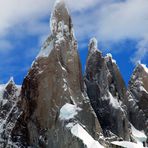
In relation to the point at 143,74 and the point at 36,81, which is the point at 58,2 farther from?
the point at 143,74

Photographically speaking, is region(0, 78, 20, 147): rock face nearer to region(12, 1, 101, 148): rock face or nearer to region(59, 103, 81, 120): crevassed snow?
region(12, 1, 101, 148): rock face

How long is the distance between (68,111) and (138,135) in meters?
17.3

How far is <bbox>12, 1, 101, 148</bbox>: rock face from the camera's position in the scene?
256 feet

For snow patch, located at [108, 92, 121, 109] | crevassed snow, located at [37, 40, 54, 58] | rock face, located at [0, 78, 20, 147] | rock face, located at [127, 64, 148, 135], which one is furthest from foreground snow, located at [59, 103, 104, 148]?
rock face, located at [127, 64, 148, 135]

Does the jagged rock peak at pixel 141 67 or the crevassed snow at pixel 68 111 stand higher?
the jagged rock peak at pixel 141 67

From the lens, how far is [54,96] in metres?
79.8

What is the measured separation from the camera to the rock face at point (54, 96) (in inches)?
3073

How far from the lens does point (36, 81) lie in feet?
266

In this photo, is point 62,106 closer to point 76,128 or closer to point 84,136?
point 76,128

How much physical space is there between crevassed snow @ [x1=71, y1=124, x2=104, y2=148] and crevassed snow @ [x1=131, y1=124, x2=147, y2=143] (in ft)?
53.2

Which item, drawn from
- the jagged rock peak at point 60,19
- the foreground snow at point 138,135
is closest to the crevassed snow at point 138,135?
the foreground snow at point 138,135

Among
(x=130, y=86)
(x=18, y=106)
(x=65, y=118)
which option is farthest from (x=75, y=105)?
(x=130, y=86)

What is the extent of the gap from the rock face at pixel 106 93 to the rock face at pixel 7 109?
803 centimetres

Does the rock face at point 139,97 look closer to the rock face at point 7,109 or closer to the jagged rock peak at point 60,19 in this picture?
the rock face at point 7,109
